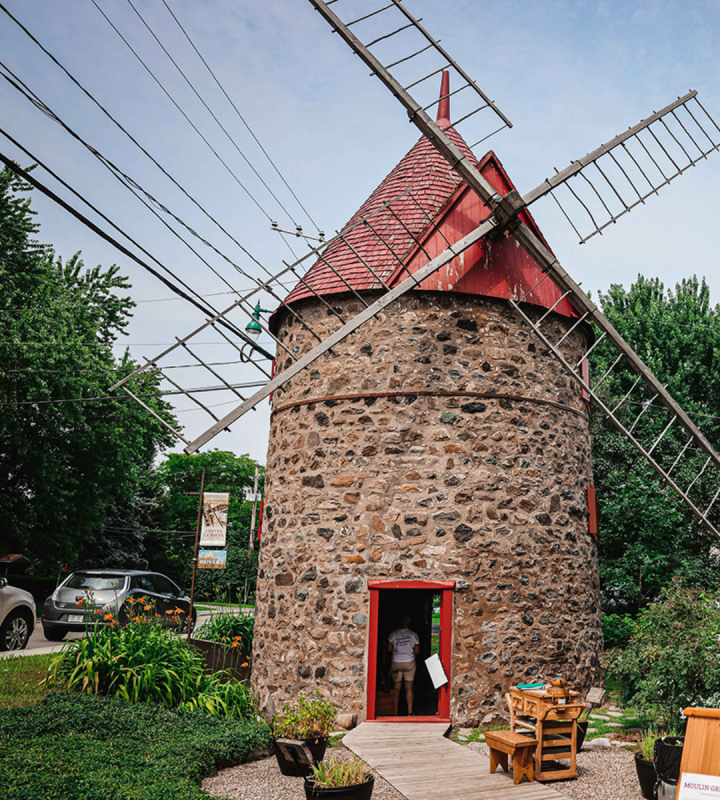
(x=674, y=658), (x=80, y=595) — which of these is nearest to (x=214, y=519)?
(x=80, y=595)

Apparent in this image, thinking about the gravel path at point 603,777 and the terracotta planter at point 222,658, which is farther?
the terracotta planter at point 222,658

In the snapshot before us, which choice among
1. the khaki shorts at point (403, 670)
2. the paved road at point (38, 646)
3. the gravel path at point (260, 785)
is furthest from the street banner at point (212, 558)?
the gravel path at point (260, 785)

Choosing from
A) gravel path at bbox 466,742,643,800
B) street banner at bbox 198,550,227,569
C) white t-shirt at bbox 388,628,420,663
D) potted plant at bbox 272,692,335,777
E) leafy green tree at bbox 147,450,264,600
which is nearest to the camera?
gravel path at bbox 466,742,643,800

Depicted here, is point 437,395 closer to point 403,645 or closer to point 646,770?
point 403,645

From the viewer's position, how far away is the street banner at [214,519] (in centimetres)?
1345

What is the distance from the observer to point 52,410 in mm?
18984

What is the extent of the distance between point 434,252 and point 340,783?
7.42 metres

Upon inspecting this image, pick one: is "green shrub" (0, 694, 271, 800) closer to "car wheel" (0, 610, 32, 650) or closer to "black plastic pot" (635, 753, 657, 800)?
"black plastic pot" (635, 753, 657, 800)

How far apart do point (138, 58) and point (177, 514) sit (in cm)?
4163

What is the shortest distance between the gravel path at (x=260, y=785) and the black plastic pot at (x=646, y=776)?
2336 mm

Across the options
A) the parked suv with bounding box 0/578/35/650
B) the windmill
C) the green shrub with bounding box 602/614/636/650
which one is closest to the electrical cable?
the windmill

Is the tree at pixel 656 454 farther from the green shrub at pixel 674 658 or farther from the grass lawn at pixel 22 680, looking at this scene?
the grass lawn at pixel 22 680

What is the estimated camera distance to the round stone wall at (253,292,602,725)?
925cm

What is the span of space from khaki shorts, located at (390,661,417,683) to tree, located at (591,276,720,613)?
7764 millimetres
